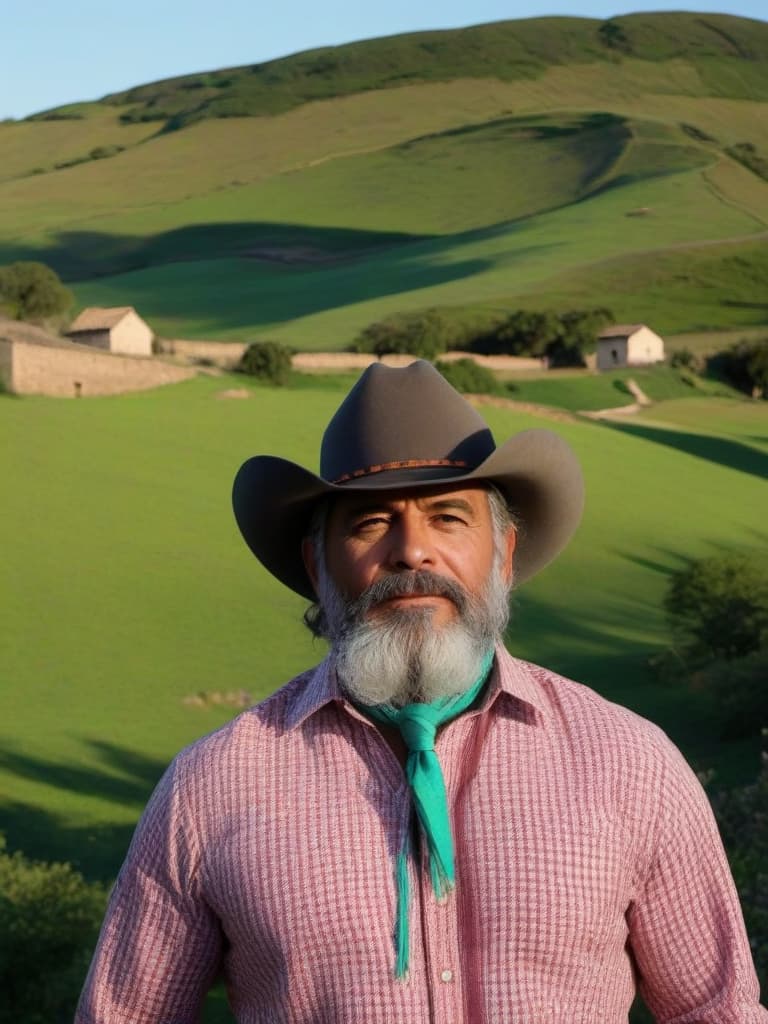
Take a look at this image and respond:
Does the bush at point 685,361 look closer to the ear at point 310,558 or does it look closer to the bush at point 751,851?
the bush at point 751,851

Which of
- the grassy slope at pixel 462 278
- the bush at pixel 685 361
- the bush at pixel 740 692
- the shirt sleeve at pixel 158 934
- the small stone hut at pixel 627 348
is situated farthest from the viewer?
the grassy slope at pixel 462 278

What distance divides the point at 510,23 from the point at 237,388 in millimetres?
152467

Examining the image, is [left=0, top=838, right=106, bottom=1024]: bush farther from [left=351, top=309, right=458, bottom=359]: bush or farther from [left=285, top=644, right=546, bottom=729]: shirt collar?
[left=351, top=309, right=458, bottom=359]: bush

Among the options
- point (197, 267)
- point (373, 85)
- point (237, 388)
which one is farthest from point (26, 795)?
point (373, 85)

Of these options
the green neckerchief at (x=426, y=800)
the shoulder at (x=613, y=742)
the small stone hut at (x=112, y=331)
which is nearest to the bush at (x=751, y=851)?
the shoulder at (x=613, y=742)

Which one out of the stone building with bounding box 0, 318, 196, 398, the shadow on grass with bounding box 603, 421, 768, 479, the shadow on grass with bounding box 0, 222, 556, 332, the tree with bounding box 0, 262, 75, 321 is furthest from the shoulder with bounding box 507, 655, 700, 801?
the shadow on grass with bounding box 0, 222, 556, 332

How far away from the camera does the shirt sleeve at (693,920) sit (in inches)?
112

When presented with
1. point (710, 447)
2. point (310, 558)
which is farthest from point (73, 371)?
point (310, 558)

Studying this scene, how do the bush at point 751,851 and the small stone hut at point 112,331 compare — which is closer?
the bush at point 751,851

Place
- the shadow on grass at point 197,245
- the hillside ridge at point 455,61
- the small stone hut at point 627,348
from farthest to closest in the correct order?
the hillside ridge at point 455,61 < the shadow on grass at point 197,245 < the small stone hut at point 627,348

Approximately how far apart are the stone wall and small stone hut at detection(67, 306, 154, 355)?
9238 mm

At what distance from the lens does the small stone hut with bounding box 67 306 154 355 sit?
186 ft

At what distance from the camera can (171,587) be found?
2992cm

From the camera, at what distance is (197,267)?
4675 inches
